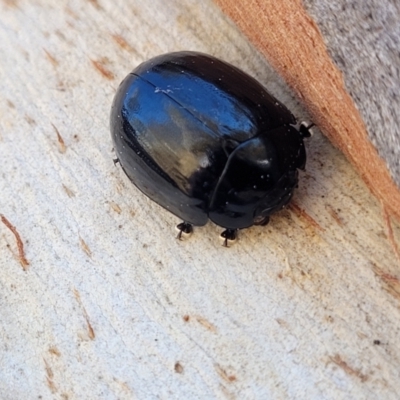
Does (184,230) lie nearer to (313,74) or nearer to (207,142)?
(207,142)

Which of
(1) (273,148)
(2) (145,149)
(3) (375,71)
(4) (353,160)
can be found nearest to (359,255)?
(4) (353,160)

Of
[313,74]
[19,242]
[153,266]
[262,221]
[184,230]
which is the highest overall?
[313,74]

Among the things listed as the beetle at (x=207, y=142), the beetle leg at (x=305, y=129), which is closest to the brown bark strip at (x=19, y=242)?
the beetle at (x=207, y=142)

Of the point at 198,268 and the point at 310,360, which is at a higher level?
the point at 310,360

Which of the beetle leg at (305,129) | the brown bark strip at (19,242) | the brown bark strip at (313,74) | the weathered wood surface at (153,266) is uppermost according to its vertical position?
the brown bark strip at (313,74)

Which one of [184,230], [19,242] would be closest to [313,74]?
[184,230]

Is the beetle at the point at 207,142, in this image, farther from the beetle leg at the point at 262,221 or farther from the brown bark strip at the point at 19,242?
the brown bark strip at the point at 19,242

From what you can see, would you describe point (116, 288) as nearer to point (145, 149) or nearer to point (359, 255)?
point (145, 149)
